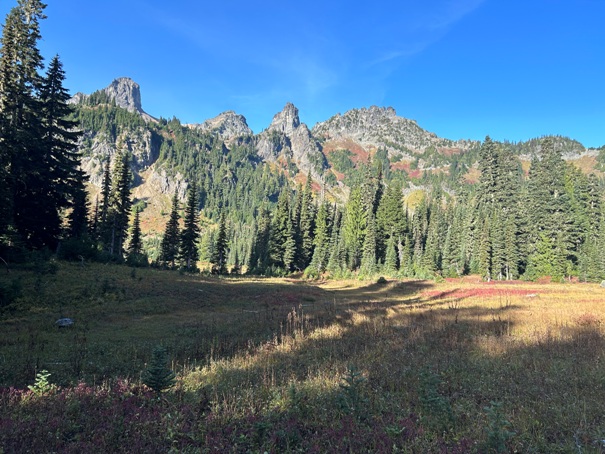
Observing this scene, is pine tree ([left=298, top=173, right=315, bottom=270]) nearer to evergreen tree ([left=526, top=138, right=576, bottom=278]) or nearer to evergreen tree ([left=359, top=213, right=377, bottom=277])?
evergreen tree ([left=359, top=213, right=377, bottom=277])

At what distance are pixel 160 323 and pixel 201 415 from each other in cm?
1442

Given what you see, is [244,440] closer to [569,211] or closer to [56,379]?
[56,379]

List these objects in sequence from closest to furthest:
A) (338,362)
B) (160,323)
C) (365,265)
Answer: (338,362)
(160,323)
(365,265)

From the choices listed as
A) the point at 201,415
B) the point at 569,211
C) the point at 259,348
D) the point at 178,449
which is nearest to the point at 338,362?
the point at 259,348

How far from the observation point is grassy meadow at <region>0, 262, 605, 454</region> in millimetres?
5277

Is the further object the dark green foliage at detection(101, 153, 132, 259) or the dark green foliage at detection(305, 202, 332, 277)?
the dark green foliage at detection(305, 202, 332, 277)

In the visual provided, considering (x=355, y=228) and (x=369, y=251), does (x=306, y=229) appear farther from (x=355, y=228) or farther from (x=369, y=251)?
(x=369, y=251)

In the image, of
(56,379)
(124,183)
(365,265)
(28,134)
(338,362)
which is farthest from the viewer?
(365,265)

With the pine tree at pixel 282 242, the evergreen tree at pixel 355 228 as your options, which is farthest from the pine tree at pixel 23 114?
the evergreen tree at pixel 355 228

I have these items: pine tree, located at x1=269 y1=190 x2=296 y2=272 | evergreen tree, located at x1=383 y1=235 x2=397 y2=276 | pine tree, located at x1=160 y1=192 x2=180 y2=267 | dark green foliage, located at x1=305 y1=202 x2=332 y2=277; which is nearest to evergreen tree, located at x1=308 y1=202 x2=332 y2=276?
dark green foliage, located at x1=305 y1=202 x2=332 y2=277

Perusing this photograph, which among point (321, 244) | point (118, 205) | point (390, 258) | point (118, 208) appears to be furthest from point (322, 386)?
point (321, 244)

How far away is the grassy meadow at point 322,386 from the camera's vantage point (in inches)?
208

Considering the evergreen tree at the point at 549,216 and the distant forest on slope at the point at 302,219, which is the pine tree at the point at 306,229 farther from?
the evergreen tree at the point at 549,216

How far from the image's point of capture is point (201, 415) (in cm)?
616
